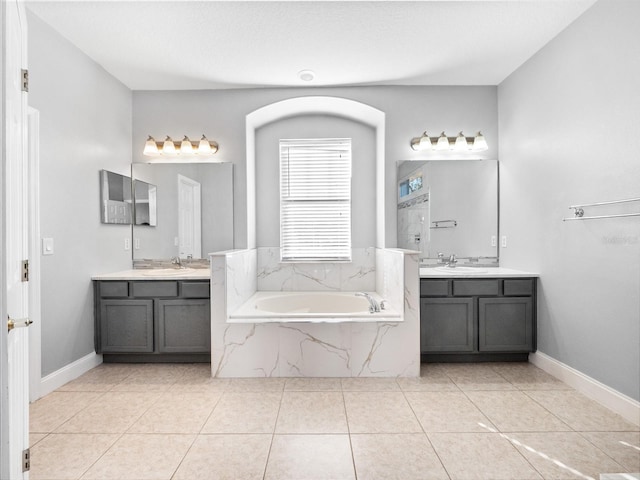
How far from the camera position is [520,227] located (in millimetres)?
3490

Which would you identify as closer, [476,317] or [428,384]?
[428,384]

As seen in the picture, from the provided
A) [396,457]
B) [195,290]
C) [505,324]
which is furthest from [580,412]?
[195,290]

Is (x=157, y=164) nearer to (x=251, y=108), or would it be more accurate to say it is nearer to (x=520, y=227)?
(x=251, y=108)

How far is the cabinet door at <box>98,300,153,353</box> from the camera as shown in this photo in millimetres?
3277

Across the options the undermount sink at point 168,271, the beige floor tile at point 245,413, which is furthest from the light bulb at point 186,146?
the beige floor tile at point 245,413

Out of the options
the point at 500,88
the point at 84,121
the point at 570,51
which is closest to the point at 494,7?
the point at 570,51

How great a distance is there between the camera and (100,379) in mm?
3018

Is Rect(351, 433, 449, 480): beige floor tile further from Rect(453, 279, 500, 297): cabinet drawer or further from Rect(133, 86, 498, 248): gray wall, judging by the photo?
Rect(133, 86, 498, 248): gray wall

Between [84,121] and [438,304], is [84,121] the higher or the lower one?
the higher one

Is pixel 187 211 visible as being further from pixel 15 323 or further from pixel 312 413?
pixel 15 323

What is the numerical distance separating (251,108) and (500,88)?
2.49m

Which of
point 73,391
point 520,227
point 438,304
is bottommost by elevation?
point 73,391

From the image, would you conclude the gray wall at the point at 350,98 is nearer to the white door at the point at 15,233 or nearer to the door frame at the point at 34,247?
the door frame at the point at 34,247

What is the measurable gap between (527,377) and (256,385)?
210 centimetres
